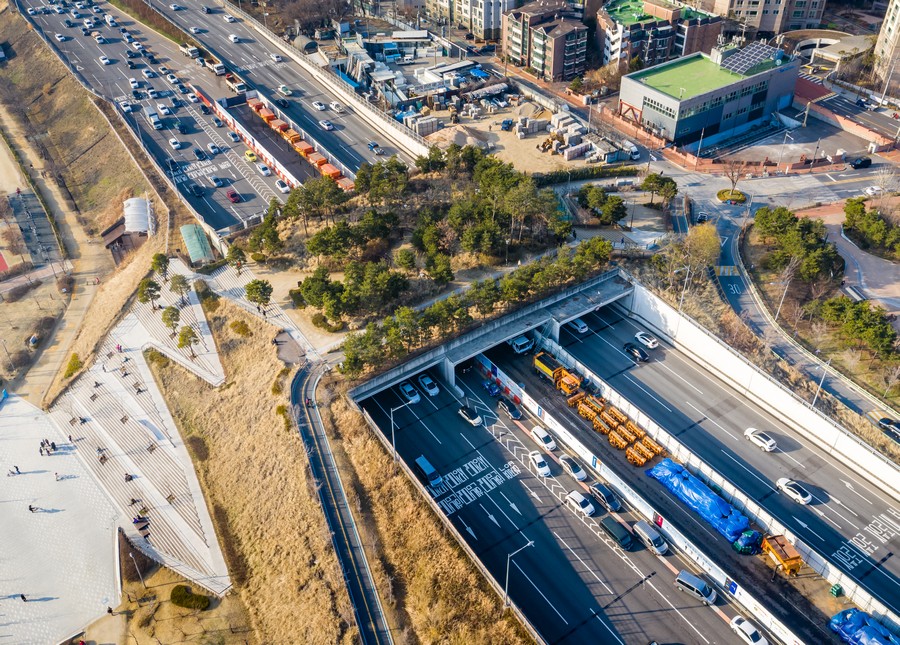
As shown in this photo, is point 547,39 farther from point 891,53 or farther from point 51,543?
point 51,543

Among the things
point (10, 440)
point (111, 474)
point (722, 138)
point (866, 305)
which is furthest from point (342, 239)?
point (722, 138)

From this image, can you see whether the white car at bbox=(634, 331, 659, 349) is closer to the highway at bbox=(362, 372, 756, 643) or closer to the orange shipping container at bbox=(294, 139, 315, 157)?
the highway at bbox=(362, 372, 756, 643)

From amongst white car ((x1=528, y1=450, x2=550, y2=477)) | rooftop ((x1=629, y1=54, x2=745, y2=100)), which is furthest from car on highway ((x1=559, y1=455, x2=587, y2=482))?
rooftop ((x1=629, y1=54, x2=745, y2=100))

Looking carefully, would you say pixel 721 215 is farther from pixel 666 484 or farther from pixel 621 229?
pixel 666 484

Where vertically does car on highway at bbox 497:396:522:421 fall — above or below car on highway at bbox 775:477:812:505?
below

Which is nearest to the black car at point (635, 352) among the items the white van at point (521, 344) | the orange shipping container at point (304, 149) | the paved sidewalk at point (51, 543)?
the white van at point (521, 344)
